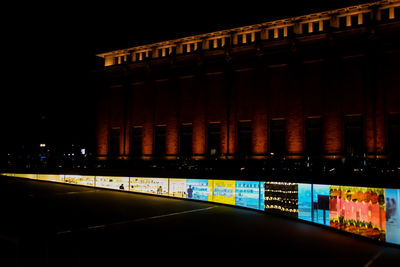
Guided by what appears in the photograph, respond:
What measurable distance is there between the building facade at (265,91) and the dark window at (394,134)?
5cm

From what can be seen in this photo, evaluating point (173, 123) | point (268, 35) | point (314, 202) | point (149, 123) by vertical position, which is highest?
point (268, 35)

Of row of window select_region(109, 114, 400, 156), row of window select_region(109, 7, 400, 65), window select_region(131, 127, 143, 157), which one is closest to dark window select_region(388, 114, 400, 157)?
row of window select_region(109, 114, 400, 156)

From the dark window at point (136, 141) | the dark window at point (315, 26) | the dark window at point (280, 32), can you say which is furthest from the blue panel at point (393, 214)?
the dark window at point (136, 141)

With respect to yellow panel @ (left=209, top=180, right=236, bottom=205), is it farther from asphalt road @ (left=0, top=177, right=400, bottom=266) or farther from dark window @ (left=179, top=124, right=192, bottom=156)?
dark window @ (left=179, top=124, right=192, bottom=156)

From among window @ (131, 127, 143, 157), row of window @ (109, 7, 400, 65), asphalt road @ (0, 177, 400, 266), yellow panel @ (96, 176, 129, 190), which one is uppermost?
row of window @ (109, 7, 400, 65)

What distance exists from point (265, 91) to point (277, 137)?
328 centimetres

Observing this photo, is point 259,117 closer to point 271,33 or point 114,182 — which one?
point 271,33

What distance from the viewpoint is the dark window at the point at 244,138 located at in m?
25.3

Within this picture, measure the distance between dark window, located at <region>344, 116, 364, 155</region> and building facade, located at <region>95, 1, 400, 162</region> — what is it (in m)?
0.06

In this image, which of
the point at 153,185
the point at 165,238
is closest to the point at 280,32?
the point at 153,185

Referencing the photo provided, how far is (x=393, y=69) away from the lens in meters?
21.1

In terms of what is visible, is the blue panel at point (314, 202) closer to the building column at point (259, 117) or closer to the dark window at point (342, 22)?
the building column at point (259, 117)

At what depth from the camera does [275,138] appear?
80.3 feet

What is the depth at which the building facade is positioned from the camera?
2142 centimetres
